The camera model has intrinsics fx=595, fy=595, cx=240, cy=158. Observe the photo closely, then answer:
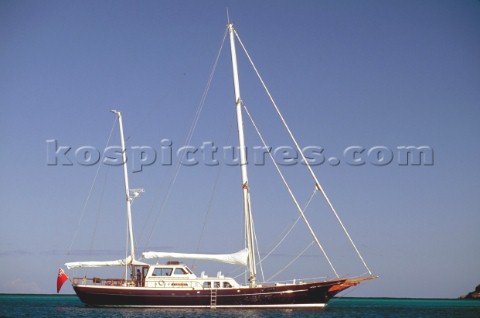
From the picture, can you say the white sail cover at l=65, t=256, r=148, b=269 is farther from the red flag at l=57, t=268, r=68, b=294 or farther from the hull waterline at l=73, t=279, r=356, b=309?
the hull waterline at l=73, t=279, r=356, b=309

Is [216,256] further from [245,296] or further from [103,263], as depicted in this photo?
[103,263]

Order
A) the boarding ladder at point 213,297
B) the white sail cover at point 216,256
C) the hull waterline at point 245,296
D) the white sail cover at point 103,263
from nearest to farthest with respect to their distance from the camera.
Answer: the hull waterline at point 245,296, the boarding ladder at point 213,297, the white sail cover at point 216,256, the white sail cover at point 103,263

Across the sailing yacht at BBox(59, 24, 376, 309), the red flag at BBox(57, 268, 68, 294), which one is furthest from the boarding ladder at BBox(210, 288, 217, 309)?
the red flag at BBox(57, 268, 68, 294)

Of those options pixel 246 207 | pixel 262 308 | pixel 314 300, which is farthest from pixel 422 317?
pixel 246 207

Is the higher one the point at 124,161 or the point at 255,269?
the point at 124,161

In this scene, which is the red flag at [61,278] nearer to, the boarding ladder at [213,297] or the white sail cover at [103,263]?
the white sail cover at [103,263]

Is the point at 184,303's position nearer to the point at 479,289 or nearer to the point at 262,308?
the point at 262,308

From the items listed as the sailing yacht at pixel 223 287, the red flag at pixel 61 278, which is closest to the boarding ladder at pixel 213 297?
the sailing yacht at pixel 223 287

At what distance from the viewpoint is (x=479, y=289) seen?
561ft

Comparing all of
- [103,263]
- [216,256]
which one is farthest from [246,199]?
[103,263]

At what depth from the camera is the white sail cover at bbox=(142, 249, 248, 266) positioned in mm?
51062

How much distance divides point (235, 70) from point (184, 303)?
20938 mm

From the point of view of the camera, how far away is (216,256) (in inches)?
2064

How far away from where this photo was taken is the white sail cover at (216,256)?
51.1m
